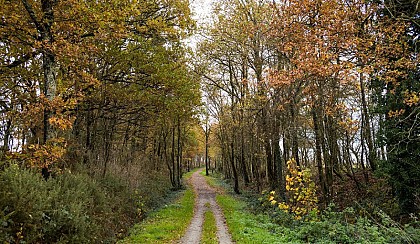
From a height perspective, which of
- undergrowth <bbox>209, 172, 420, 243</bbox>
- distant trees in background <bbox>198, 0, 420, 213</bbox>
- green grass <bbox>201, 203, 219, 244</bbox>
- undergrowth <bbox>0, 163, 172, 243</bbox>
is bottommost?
green grass <bbox>201, 203, 219, 244</bbox>

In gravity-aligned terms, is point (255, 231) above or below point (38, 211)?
below

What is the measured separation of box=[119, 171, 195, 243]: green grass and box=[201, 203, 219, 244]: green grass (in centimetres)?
82

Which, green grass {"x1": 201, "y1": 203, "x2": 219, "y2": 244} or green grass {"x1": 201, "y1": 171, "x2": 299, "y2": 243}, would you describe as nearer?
green grass {"x1": 201, "y1": 171, "x2": 299, "y2": 243}

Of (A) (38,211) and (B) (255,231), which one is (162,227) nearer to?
(B) (255,231)

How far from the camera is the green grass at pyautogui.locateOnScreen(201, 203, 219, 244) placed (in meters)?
10.6

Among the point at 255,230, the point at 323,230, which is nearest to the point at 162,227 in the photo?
the point at 255,230

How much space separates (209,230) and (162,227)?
187cm

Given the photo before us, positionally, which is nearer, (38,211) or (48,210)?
(38,211)

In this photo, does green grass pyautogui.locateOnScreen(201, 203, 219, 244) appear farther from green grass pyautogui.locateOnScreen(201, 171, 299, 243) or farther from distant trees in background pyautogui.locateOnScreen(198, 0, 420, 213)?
distant trees in background pyautogui.locateOnScreen(198, 0, 420, 213)

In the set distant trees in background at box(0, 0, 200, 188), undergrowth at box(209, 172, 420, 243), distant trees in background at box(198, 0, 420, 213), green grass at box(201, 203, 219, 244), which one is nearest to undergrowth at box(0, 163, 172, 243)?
distant trees in background at box(0, 0, 200, 188)

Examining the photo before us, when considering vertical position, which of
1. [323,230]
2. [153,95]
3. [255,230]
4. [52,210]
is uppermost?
[153,95]

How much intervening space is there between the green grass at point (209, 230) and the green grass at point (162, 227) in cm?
82

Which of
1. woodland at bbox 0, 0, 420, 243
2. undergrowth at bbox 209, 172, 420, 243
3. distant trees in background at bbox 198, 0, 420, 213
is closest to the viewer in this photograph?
woodland at bbox 0, 0, 420, 243

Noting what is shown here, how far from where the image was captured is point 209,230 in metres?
12.5
